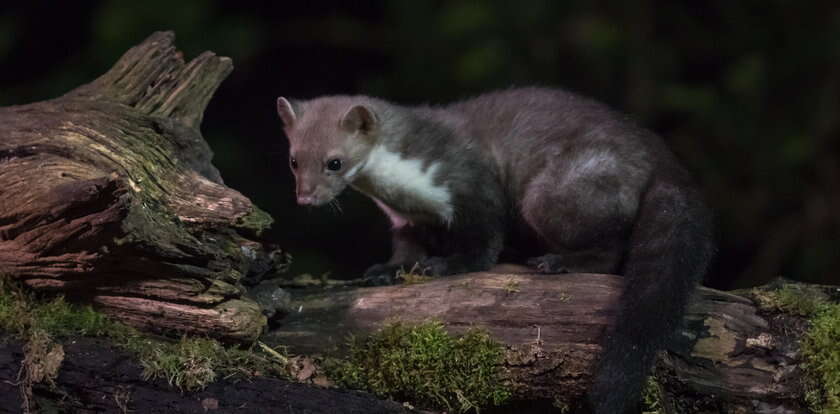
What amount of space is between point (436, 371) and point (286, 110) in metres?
1.37

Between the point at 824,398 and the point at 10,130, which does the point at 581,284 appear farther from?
the point at 10,130

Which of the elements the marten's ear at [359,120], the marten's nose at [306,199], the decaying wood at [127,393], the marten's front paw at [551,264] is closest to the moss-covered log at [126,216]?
the decaying wood at [127,393]

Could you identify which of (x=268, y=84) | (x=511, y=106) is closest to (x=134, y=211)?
(x=511, y=106)

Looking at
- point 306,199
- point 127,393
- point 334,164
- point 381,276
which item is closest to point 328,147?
point 334,164

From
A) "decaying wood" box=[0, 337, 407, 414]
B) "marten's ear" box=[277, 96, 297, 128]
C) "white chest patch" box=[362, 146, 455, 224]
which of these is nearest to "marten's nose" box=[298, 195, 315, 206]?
"white chest patch" box=[362, 146, 455, 224]

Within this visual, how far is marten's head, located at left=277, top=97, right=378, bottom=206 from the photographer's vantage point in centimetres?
335

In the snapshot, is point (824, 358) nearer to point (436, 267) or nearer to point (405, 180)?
point (436, 267)

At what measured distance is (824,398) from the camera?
2506mm

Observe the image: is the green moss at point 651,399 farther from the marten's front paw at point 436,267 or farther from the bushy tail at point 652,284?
the marten's front paw at point 436,267

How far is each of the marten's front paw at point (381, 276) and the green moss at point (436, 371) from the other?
544 millimetres

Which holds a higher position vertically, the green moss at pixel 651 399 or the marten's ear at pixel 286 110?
the marten's ear at pixel 286 110

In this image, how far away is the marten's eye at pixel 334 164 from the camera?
133 inches

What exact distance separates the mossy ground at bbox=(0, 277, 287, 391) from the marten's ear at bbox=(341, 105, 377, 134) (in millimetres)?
1102

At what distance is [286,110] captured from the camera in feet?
11.7
